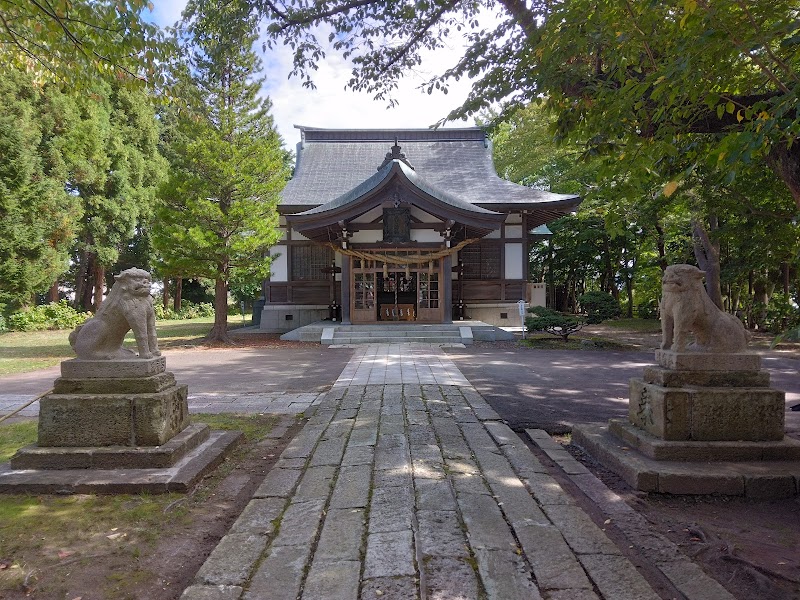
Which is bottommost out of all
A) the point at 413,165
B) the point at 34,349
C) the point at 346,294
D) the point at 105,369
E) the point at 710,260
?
the point at 34,349

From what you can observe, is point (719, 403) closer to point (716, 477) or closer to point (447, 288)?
point (716, 477)

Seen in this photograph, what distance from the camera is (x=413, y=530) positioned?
7.76 feet

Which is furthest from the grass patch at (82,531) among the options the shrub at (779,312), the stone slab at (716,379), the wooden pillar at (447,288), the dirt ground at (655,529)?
the shrub at (779,312)

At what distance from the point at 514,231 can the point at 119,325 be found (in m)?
15.6

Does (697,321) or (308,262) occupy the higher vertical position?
(308,262)

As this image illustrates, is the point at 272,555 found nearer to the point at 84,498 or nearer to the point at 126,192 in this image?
the point at 84,498

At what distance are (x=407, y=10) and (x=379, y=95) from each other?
4.06 feet

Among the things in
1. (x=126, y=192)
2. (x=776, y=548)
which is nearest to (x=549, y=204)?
(x=776, y=548)

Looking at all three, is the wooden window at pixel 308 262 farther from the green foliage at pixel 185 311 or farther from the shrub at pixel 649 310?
the shrub at pixel 649 310

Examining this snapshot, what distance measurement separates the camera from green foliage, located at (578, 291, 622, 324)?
12383mm

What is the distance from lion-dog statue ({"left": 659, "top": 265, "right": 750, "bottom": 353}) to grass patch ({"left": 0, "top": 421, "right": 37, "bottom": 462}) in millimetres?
5408

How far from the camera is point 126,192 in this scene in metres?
22.1

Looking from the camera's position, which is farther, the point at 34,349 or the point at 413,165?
the point at 413,165

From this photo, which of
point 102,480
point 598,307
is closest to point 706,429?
point 102,480
